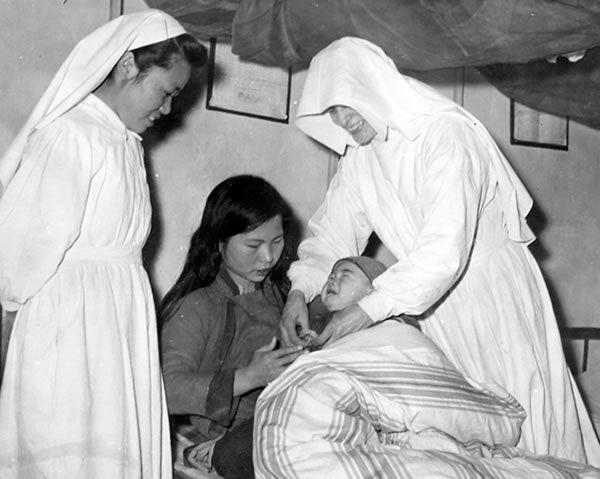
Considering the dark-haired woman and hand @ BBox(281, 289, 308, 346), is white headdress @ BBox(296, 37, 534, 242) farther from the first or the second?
hand @ BBox(281, 289, 308, 346)

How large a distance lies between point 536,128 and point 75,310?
2.43 metres

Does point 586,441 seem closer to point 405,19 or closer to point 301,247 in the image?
point 301,247

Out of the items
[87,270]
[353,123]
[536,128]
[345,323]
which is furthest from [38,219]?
[536,128]

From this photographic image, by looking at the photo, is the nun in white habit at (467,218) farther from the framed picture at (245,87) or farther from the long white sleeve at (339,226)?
the framed picture at (245,87)

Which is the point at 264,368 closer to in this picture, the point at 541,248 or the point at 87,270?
the point at 87,270

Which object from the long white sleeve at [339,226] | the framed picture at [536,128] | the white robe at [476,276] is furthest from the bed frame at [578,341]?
the long white sleeve at [339,226]

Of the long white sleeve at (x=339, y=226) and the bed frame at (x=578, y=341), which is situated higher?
the long white sleeve at (x=339, y=226)

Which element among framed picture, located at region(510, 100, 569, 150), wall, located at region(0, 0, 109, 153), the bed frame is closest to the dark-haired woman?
wall, located at region(0, 0, 109, 153)

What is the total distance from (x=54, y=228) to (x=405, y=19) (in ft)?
3.24

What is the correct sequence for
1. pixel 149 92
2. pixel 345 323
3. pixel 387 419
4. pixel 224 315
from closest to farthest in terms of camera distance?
A: pixel 387 419 < pixel 345 323 < pixel 149 92 < pixel 224 315

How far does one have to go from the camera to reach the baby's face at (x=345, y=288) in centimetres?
228

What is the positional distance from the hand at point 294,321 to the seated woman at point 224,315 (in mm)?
45

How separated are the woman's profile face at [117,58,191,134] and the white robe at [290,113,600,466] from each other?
0.58m

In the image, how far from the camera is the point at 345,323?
81.0 inches
